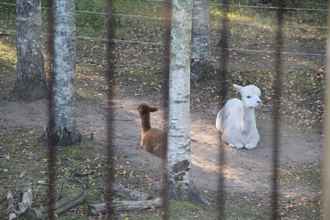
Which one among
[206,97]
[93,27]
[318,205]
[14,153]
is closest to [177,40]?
[318,205]

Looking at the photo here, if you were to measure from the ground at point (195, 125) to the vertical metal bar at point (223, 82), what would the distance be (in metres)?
0.07

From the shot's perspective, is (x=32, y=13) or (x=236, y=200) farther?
(x=32, y=13)

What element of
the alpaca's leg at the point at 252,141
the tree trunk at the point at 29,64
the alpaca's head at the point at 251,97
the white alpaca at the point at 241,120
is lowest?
the alpaca's leg at the point at 252,141

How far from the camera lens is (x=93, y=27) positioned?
1218 cm

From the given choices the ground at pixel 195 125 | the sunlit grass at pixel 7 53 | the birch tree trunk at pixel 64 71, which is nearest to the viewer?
the ground at pixel 195 125

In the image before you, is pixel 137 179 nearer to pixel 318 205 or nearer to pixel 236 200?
pixel 236 200

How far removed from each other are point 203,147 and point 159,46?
354 cm

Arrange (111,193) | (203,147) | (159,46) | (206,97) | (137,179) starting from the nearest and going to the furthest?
(111,193) → (137,179) → (203,147) → (206,97) → (159,46)

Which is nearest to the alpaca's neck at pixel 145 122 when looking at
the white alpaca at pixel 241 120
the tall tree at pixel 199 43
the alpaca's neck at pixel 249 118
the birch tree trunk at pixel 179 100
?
the white alpaca at pixel 241 120

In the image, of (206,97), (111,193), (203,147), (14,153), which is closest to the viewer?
(111,193)

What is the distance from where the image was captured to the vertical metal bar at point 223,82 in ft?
20.8

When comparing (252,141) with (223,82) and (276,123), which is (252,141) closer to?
(276,123)

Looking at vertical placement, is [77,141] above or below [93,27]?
below

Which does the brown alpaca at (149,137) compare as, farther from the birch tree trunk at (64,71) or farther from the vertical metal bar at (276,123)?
the vertical metal bar at (276,123)
